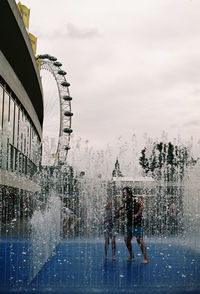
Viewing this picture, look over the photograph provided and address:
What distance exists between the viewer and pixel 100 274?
7.38 metres

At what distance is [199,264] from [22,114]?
1765cm

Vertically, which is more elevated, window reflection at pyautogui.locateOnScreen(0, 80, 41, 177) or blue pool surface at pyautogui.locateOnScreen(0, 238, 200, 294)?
window reflection at pyautogui.locateOnScreen(0, 80, 41, 177)

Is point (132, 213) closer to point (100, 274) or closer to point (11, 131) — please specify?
point (100, 274)

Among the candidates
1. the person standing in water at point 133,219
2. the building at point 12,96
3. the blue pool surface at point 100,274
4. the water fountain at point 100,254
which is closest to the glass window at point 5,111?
the building at point 12,96

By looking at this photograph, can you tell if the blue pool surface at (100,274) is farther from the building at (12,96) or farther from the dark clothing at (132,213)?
the building at (12,96)

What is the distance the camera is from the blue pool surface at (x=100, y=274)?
6293 mm

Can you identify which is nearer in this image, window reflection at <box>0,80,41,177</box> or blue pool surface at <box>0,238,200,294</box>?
blue pool surface at <box>0,238,200,294</box>

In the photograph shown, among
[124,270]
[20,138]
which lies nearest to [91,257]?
[124,270]

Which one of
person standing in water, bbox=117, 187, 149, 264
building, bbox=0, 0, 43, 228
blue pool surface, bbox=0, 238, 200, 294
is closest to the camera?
blue pool surface, bbox=0, 238, 200, 294

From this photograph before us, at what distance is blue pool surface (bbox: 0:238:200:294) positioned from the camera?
20.6 ft

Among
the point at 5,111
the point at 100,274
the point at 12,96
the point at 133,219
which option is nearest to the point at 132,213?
the point at 133,219

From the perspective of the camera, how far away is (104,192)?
1917 cm

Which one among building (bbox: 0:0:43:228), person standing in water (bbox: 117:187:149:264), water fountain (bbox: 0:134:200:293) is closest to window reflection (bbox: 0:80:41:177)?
building (bbox: 0:0:43:228)

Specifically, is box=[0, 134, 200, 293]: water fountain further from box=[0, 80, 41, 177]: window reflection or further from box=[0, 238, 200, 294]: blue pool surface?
box=[0, 80, 41, 177]: window reflection
